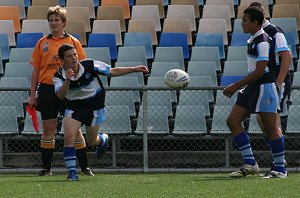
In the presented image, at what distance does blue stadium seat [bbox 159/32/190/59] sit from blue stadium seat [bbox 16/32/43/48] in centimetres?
197

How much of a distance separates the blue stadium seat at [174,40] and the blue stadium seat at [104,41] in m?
0.78

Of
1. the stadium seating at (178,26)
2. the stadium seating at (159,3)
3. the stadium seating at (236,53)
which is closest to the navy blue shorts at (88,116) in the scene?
the stadium seating at (236,53)

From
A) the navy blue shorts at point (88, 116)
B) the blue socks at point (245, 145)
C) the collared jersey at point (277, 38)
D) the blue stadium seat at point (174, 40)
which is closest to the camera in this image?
the collared jersey at point (277, 38)

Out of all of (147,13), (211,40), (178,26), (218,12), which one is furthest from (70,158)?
(218,12)

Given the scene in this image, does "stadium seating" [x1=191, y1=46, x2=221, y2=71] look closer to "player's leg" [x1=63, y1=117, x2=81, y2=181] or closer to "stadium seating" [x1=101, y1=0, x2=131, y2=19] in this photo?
"stadium seating" [x1=101, y1=0, x2=131, y2=19]

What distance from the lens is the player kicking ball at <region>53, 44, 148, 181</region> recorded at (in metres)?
10.1

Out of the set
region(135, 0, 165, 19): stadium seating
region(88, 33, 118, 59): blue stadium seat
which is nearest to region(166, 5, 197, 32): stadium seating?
region(135, 0, 165, 19): stadium seating

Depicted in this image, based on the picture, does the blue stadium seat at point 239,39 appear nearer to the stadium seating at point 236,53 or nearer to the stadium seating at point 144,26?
the stadium seating at point 236,53

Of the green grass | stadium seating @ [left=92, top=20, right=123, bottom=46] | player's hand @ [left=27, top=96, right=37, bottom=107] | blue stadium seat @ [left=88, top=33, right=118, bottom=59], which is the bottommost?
the green grass

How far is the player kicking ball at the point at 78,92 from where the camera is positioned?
10070 millimetres

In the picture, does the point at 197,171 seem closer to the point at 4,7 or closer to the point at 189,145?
the point at 189,145

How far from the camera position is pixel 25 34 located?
15281 mm

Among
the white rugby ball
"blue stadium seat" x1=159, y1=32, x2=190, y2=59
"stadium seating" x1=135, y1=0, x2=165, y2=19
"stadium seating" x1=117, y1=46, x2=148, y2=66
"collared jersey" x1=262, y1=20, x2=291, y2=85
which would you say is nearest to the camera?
"collared jersey" x1=262, y1=20, x2=291, y2=85

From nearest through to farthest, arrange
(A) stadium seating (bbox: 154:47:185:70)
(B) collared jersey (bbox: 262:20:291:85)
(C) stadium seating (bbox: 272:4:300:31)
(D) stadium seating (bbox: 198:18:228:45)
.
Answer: (B) collared jersey (bbox: 262:20:291:85) → (A) stadium seating (bbox: 154:47:185:70) → (D) stadium seating (bbox: 198:18:228:45) → (C) stadium seating (bbox: 272:4:300:31)
